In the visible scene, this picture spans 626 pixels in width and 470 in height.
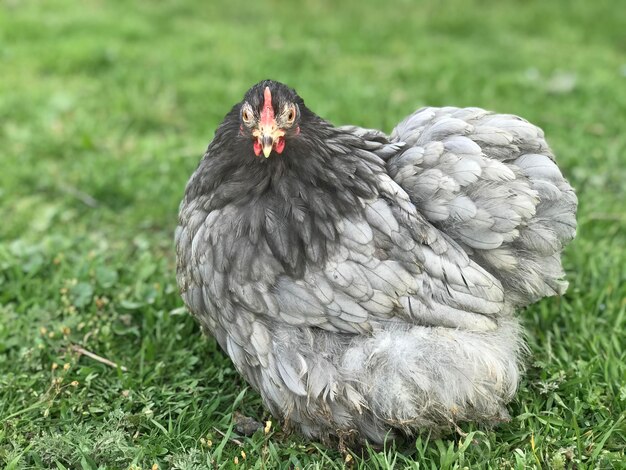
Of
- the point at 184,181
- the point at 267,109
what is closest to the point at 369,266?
the point at 267,109

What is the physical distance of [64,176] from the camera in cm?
445

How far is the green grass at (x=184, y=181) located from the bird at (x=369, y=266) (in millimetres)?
242

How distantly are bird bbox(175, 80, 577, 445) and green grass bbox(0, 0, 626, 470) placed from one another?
242 millimetres

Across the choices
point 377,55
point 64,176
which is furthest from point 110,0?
point 64,176

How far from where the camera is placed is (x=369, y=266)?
2516 mm

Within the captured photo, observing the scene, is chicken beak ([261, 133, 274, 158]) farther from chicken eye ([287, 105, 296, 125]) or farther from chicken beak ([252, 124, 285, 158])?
chicken eye ([287, 105, 296, 125])

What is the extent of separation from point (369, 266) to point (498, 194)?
57 centimetres

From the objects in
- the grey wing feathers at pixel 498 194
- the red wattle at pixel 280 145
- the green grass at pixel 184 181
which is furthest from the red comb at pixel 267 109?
the green grass at pixel 184 181

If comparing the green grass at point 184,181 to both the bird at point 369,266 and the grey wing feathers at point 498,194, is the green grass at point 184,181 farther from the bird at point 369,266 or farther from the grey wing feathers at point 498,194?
the grey wing feathers at point 498,194

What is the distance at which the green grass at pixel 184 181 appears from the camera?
2.65m

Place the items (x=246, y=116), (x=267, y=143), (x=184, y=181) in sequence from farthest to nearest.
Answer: (x=184, y=181) < (x=246, y=116) < (x=267, y=143)

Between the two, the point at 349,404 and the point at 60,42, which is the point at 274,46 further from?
the point at 349,404

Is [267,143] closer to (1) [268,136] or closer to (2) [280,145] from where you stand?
(1) [268,136]

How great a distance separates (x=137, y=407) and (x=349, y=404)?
96 cm
